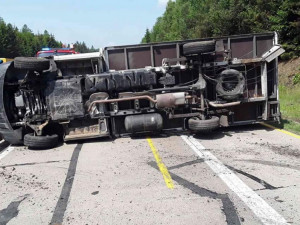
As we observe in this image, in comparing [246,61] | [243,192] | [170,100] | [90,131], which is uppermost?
A: [246,61]

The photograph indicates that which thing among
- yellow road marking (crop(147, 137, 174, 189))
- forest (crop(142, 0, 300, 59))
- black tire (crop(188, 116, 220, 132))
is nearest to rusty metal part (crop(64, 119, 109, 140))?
yellow road marking (crop(147, 137, 174, 189))

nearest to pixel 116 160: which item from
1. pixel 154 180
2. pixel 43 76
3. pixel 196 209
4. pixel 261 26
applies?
pixel 154 180

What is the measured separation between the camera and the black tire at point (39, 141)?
7.41m

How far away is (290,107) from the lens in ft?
37.1

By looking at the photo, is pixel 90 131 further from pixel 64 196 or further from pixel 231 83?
pixel 231 83

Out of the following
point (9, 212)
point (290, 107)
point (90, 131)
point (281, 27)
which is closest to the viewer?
point (9, 212)

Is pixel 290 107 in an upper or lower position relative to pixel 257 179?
upper

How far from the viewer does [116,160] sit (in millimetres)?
6297

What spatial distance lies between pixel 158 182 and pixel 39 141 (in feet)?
12.2

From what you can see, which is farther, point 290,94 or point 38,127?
point 290,94

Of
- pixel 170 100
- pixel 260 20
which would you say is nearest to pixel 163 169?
pixel 170 100

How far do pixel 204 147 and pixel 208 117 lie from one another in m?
1.24

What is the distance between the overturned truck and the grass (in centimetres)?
71

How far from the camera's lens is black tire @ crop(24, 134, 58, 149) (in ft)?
24.3
